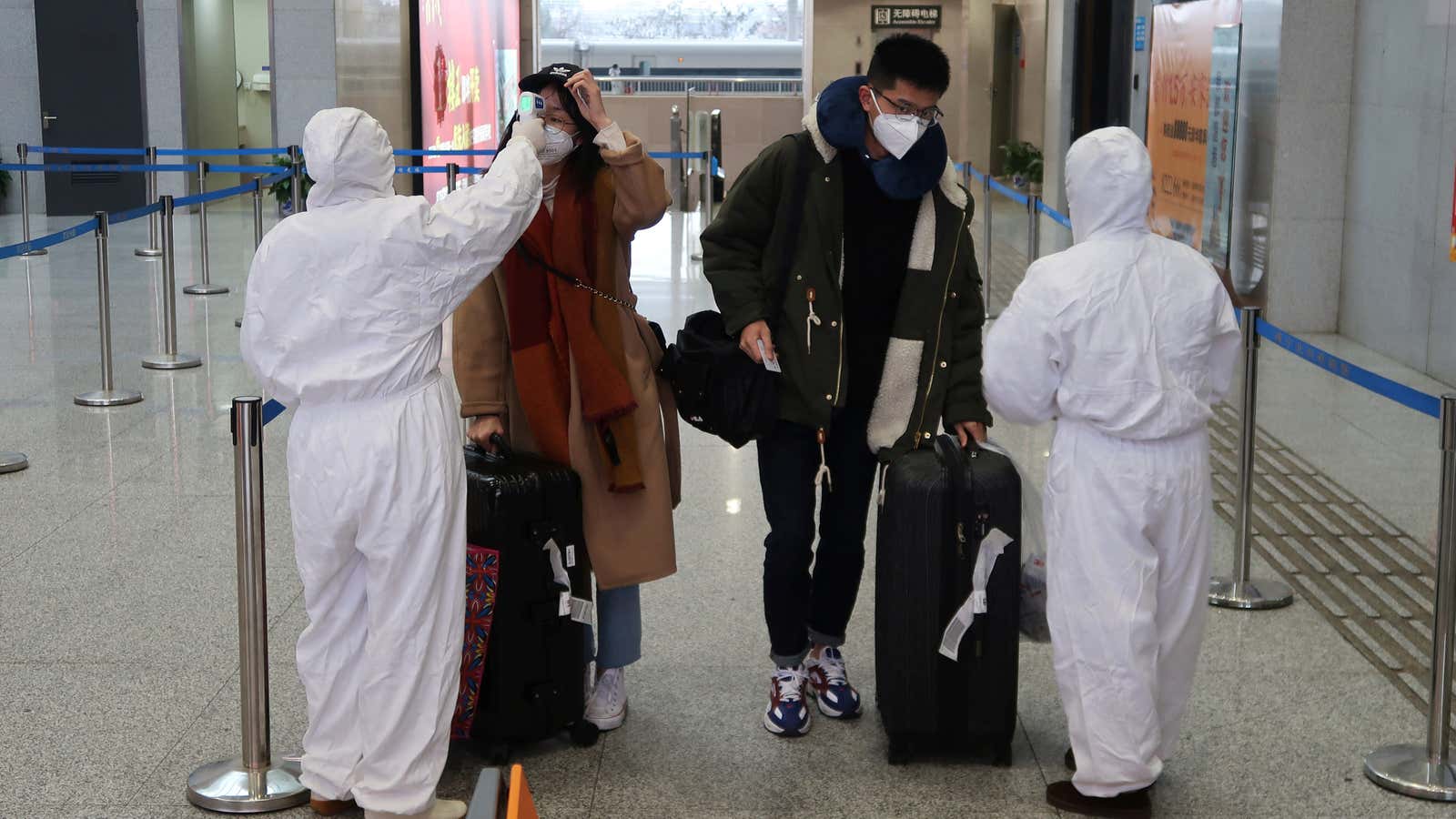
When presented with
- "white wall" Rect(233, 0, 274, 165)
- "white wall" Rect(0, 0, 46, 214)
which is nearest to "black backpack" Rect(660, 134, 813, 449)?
"white wall" Rect(0, 0, 46, 214)

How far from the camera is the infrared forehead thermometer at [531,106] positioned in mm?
3578

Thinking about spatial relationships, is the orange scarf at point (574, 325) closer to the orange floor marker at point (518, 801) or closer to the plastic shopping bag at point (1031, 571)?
the plastic shopping bag at point (1031, 571)

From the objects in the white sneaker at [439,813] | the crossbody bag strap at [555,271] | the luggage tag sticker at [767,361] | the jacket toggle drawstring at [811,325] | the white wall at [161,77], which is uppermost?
→ the white wall at [161,77]

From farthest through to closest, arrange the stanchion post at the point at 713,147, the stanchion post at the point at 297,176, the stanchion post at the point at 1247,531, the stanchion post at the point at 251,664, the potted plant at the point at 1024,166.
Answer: the potted plant at the point at 1024,166, the stanchion post at the point at 713,147, the stanchion post at the point at 297,176, the stanchion post at the point at 1247,531, the stanchion post at the point at 251,664

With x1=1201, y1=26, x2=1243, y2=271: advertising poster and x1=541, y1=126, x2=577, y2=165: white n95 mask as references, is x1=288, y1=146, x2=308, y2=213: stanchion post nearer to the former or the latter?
x1=1201, y1=26, x2=1243, y2=271: advertising poster

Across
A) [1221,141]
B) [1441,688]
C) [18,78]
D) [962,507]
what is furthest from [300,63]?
[1441,688]

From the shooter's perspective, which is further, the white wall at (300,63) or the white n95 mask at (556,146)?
the white wall at (300,63)

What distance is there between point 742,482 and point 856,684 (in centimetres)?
225

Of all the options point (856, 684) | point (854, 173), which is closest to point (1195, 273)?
point (854, 173)

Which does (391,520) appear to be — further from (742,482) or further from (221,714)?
(742,482)

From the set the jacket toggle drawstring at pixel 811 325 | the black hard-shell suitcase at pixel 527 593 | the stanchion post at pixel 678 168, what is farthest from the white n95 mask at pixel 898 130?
the stanchion post at pixel 678 168

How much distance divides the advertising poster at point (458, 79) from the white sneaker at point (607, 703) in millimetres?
12030

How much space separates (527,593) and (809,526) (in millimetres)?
705

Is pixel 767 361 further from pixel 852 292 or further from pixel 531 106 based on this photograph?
pixel 531 106
